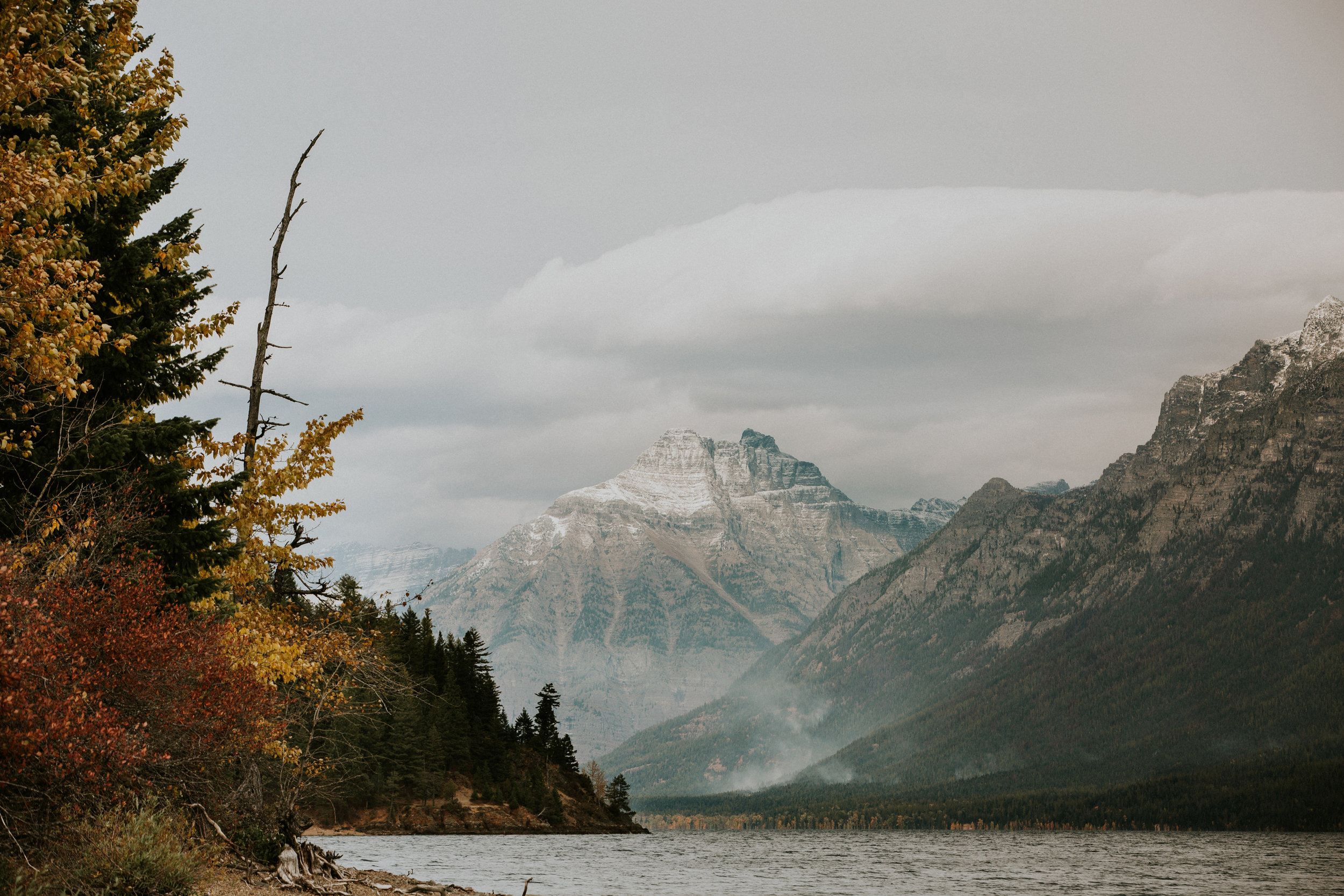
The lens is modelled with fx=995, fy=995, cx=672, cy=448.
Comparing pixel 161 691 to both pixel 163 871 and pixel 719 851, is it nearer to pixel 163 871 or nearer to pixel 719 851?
pixel 163 871

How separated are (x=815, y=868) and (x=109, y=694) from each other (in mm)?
115118

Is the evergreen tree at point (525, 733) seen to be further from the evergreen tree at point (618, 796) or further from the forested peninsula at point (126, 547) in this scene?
the forested peninsula at point (126, 547)

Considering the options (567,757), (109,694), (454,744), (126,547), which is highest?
(126,547)

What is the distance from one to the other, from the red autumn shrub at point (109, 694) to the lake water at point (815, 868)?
1301 inches

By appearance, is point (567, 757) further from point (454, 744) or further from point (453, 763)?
point (454, 744)

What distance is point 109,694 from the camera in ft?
48.8

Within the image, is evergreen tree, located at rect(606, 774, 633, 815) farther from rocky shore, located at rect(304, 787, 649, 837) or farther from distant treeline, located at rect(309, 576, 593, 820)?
rocky shore, located at rect(304, 787, 649, 837)

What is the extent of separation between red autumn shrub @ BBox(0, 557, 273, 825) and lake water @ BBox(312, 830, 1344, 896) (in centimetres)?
3303

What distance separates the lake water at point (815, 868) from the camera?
70.8 m

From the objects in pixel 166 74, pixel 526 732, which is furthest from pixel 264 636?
pixel 526 732

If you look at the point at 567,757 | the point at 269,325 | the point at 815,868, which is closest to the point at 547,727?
the point at 567,757

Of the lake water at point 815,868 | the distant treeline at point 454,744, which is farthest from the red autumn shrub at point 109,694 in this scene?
the distant treeline at point 454,744

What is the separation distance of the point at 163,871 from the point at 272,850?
28.0 feet

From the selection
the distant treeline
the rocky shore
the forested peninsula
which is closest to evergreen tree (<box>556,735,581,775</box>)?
the distant treeline
